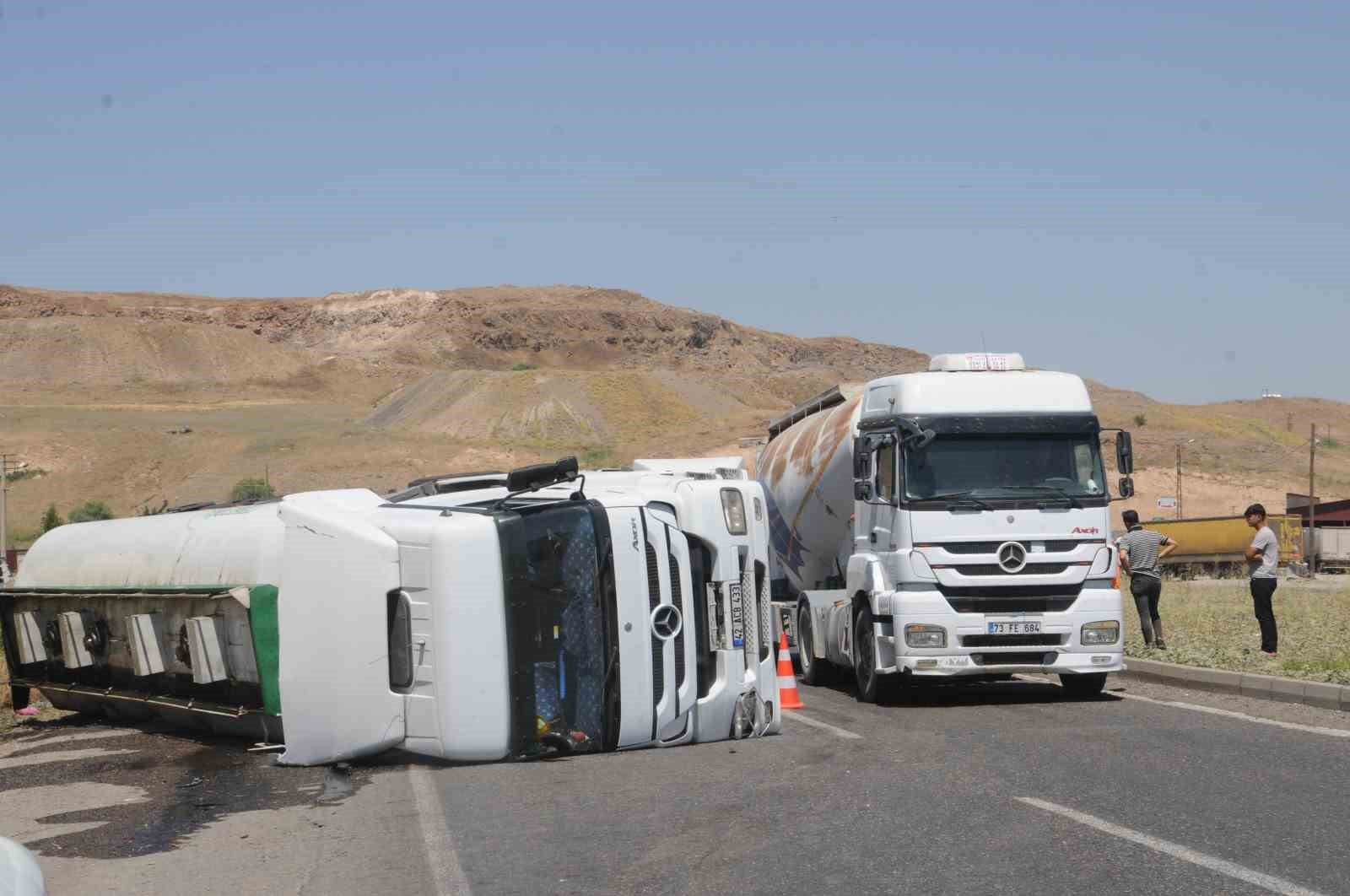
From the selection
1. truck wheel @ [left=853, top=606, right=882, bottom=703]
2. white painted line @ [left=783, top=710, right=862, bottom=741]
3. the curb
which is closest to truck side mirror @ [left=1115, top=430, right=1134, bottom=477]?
the curb

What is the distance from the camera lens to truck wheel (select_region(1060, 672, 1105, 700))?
48.2ft

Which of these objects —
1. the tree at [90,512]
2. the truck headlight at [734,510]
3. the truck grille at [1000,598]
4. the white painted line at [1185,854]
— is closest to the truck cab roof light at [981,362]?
the truck grille at [1000,598]

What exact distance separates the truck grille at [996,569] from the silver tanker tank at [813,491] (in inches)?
89.6

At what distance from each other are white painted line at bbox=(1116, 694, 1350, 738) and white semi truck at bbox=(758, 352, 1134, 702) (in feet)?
1.65

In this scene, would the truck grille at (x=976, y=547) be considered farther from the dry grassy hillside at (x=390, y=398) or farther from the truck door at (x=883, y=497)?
the dry grassy hillside at (x=390, y=398)

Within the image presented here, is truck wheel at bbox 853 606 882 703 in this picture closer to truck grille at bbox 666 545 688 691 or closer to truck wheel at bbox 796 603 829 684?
truck wheel at bbox 796 603 829 684

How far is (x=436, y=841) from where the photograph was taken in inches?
318

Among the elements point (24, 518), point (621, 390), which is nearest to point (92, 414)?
point (24, 518)

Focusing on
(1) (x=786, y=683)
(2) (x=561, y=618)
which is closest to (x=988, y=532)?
(1) (x=786, y=683)

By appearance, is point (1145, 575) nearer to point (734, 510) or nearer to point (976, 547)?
point (976, 547)

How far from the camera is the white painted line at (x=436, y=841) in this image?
700cm

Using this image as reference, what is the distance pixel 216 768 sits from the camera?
11.6m

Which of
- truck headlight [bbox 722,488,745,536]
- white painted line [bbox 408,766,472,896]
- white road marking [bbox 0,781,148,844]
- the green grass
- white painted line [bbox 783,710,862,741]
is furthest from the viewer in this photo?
the green grass

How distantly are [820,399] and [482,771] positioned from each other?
940 cm
